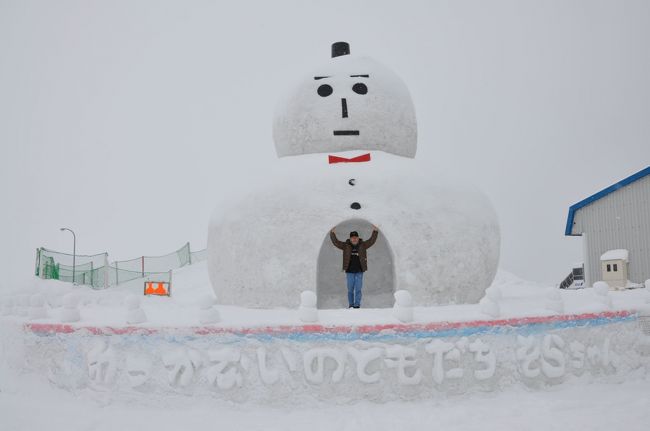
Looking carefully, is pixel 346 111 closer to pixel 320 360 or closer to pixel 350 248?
pixel 350 248

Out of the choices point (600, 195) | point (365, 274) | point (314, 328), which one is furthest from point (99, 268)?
point (600, 195)

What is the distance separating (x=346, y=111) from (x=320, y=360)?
501cm

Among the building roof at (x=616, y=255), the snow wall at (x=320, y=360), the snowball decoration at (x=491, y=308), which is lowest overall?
the snow wall at (x=320, y=360)

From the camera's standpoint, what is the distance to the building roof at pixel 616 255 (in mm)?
14970

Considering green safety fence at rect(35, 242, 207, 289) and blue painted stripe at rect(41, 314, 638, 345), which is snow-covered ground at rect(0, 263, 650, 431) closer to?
blue painted stripe at rect(41, 314, 638, 345)

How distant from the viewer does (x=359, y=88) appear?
9.77m

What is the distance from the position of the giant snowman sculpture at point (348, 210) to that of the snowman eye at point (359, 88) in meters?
0.02

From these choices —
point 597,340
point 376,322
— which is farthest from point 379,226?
point 597,340

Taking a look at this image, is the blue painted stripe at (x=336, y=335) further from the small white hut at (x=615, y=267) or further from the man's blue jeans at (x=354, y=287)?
the small white hut at (x=615, y=267)

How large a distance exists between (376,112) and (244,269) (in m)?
3.73

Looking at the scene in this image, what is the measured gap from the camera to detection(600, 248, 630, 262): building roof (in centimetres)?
1497

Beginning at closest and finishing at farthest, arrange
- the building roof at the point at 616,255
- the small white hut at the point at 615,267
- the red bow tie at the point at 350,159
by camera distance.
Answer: the red bow tie at the point at 350,159 < the small white hut at the point at 615,267 < the building roof at the point at 616,255

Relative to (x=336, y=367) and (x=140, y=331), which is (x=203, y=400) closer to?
(x=140, y=331)

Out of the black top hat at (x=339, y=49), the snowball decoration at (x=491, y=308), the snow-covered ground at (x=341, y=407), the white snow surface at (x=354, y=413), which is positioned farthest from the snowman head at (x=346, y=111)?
the white snow surface at (x=354, y=413)
